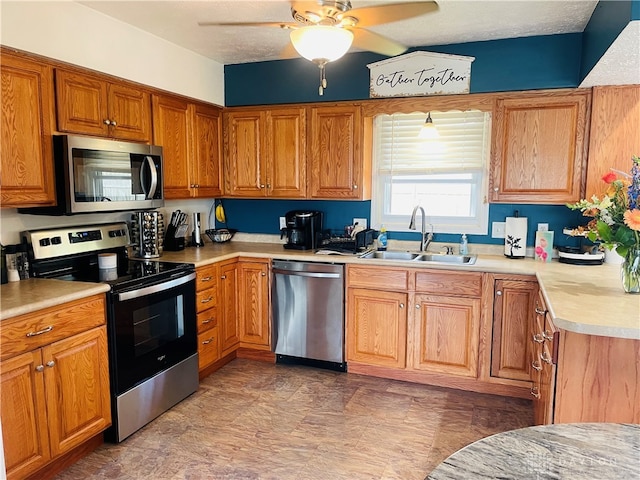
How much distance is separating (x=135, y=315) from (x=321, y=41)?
1798 mm

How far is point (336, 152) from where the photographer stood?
12.1ft

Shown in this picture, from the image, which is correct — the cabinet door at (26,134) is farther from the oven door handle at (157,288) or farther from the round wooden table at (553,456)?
the round wooden table at (553,456)

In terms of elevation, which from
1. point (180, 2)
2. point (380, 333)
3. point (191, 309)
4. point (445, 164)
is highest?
point (180, 2)

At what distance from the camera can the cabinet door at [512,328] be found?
9.84ft

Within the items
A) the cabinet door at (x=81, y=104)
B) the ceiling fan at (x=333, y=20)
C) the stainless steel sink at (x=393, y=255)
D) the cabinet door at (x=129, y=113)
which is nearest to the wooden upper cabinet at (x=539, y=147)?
the stainless steel sink at (x=393, y=255)

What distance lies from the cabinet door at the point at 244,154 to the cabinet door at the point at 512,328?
6.80 ft

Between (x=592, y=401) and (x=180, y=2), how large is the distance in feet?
9.44

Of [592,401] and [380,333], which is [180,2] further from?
[592,401]

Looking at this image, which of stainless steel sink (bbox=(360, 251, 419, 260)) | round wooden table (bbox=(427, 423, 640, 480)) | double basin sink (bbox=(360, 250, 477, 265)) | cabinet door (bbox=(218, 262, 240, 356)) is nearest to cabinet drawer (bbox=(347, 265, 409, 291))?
double basin sink (bbox=(360, 250, 477, 265))

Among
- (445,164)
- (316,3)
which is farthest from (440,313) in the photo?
(316,3)

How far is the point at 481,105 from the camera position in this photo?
3.30 m

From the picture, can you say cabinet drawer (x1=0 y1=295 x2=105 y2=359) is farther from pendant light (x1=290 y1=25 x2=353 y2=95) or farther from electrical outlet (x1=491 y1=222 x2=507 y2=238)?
electrical outlet (x1=491 y1=222 x2=507 y2=238)

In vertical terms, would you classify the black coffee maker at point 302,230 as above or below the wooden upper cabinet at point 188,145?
below

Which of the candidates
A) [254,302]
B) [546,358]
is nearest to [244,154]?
[254,302]
